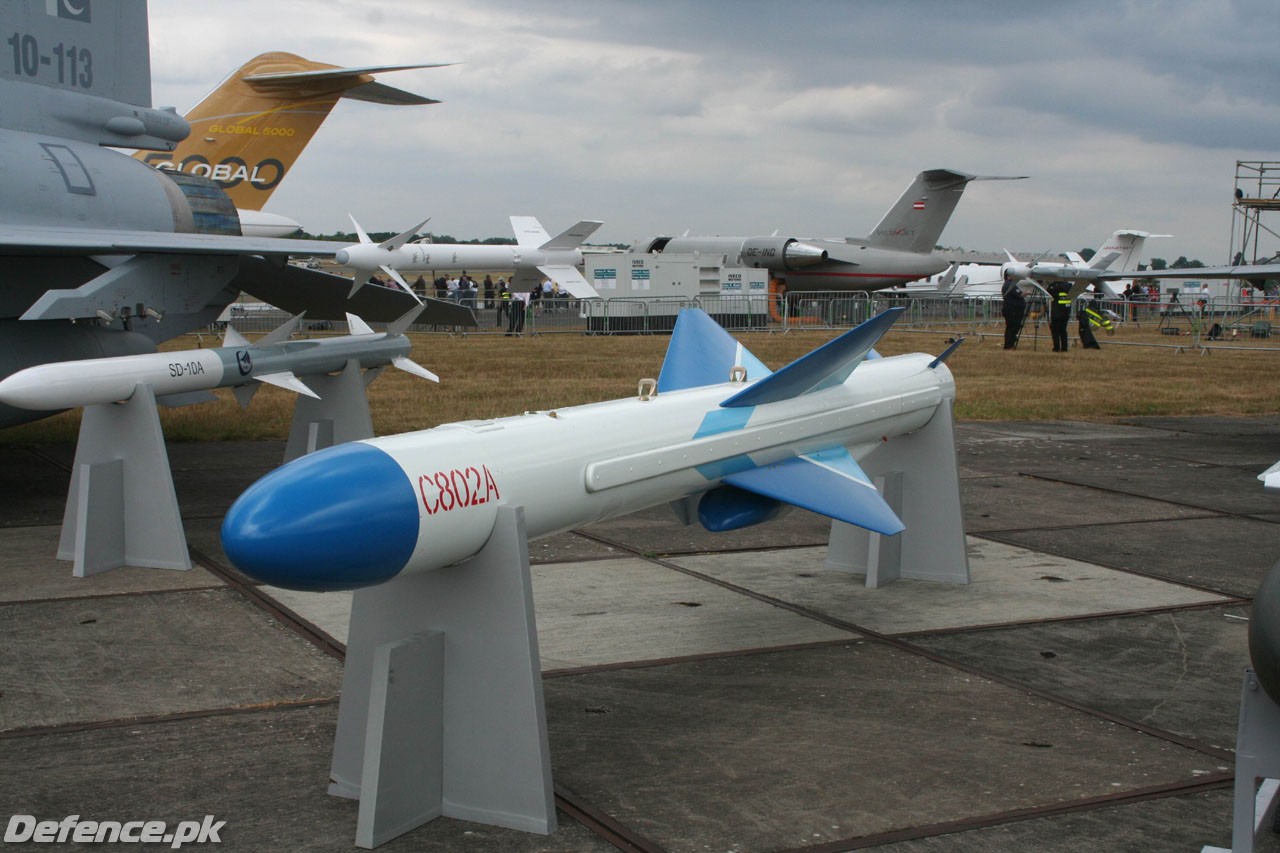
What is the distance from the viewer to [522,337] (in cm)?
2864

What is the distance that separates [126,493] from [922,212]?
1269 inches

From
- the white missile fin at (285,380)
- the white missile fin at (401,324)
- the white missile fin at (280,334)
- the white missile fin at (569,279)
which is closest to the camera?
the white missile fin at (285,380)

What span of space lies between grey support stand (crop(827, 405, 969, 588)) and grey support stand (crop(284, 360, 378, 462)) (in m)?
4.45

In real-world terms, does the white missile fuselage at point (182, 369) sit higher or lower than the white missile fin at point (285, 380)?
higher

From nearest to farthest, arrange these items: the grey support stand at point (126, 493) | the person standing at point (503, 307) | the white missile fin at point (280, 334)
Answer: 1. the grey support stand at point (126, 493)
2. the white missile fin at point (280, 334)
3. the person standing at point (503, 307)

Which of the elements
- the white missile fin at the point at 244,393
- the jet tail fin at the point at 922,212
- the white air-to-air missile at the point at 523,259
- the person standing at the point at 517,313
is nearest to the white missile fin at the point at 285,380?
the white missile fin at the point at 244,393

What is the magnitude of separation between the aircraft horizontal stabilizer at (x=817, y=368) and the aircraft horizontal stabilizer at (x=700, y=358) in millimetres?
494

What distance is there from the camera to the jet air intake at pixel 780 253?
36.6 metres

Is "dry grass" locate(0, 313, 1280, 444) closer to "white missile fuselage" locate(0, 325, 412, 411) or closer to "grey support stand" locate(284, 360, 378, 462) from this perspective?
"grey support stand" locate(284, 360, 378, 462)

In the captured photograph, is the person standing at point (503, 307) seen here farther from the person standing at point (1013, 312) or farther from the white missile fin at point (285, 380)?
the white missile fin at point (285, 380)

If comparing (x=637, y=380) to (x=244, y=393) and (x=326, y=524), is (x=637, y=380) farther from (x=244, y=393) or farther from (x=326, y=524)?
(x=326, y=524)

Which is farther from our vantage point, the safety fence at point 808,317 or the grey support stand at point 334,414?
the safety fence at point 808,317

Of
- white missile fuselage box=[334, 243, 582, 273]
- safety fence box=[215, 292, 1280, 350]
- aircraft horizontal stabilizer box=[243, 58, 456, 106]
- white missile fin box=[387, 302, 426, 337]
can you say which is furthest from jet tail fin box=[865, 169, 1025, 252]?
white missile fin box=[387, 302, 426, 337]

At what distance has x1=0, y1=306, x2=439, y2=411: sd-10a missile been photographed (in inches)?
250
